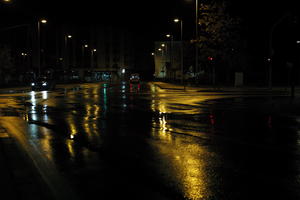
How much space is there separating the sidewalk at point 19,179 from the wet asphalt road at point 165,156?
8.1 inches

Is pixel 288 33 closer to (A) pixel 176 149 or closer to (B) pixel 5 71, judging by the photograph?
(B) pixel 5 71

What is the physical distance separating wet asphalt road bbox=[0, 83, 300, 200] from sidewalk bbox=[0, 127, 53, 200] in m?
0.21

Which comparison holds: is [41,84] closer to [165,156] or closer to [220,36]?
[220,36]

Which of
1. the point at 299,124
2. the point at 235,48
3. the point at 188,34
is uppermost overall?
the point at 188,34

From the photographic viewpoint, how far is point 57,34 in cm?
12825

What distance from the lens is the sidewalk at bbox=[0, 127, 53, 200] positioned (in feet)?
20.0

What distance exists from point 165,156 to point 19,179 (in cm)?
332

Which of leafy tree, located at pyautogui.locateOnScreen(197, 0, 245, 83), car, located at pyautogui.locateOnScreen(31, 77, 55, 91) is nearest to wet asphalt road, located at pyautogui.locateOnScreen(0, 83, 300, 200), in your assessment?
car, located at pyautogui.locateOnScreen(31, 77, 55, 91)

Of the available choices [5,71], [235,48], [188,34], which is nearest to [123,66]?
[188,34]

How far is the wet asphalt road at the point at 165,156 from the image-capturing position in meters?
6.43

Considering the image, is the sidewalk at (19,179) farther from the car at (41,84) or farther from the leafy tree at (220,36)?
the leafy tree at (220,36)

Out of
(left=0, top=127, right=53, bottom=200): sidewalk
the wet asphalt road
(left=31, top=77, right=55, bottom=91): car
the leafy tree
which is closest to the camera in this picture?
(left=0, top=127, right=53, bottom=200): sidewalk

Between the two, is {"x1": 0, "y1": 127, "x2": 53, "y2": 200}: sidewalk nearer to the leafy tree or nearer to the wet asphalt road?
the wet asphalt road

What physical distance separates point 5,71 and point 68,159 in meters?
55.5
